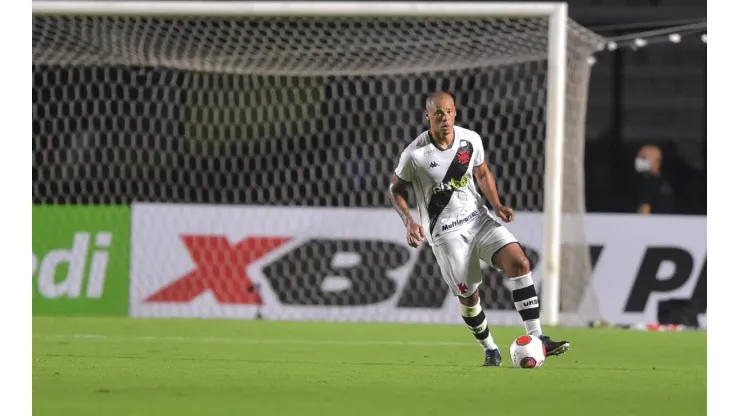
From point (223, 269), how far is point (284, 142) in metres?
1.73

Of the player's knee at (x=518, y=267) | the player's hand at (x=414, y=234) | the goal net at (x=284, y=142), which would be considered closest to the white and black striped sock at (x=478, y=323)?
the player's knee at (x=518, y=267)

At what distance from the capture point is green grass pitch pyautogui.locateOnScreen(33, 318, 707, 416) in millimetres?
5336

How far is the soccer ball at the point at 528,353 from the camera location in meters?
7.04

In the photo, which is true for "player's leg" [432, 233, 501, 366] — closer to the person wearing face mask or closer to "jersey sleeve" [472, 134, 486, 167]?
"jersey sleeve" [472, 134, 486, 167]

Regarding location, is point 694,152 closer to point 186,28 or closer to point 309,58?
point 309,58

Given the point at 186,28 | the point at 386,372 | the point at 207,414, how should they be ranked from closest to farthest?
the point at 207,414
the point at 386,372
the point at 186,28

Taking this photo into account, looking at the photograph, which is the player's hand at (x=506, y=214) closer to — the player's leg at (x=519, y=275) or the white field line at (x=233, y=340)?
the player's leg at (x=519, y=275)

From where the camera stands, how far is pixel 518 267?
727 cm

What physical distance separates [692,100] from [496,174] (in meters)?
5.05

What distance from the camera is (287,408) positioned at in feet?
17.0
